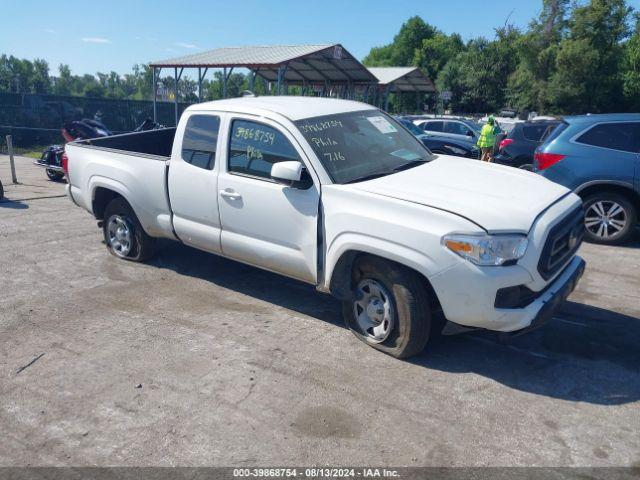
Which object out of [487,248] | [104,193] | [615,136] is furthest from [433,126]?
[487,248]

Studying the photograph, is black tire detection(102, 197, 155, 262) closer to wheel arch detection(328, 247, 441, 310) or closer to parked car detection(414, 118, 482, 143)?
wheel arch detection(328, 247, 441, 310)

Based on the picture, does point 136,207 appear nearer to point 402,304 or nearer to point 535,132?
point 402,304

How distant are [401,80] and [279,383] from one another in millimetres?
32938

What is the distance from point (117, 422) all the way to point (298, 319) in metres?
1.97

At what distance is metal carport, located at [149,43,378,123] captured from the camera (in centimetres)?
2088

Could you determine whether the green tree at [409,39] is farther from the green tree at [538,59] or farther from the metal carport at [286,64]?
the metal carport at [286,64]

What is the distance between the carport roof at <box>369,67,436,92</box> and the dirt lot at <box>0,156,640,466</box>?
Result: 26993 millimetres

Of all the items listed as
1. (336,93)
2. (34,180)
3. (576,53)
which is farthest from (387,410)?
(576,53)

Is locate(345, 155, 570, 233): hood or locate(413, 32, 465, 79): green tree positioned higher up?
locate(413, 32, 465, 79): green tree

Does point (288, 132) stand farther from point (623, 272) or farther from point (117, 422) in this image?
point (623, 272)

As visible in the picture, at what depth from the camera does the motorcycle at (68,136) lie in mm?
12789

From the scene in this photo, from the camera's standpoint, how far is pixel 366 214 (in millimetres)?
4211

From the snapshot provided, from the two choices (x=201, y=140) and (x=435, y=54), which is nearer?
(x=201, y=140)

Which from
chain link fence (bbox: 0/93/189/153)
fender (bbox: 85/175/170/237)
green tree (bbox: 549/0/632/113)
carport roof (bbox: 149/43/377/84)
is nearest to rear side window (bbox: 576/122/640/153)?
fender (bbox: 85/175/170/237)
